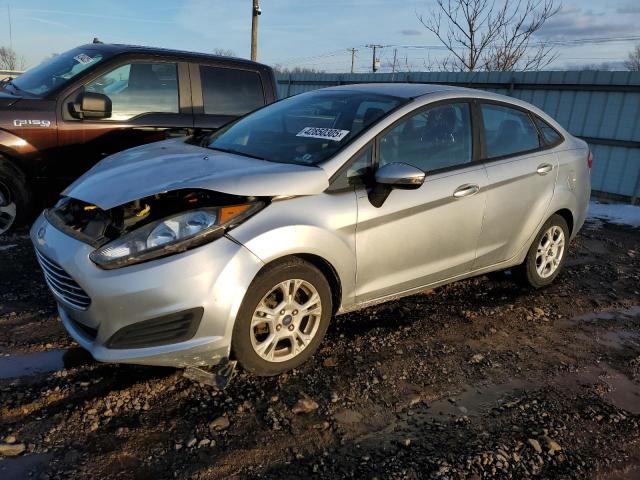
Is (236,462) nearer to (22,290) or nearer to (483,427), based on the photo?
(483,427)

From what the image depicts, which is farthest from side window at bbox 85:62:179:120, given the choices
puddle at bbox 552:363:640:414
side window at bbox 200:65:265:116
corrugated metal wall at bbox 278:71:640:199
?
corrugated metal wall at bbox 278:71:640:199

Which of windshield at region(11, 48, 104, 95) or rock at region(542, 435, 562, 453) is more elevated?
windshield at region(11, 48, 104, 95)

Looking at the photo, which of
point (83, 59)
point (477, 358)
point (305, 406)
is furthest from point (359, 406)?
point (83, 59)

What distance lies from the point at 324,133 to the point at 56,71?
3.54 m

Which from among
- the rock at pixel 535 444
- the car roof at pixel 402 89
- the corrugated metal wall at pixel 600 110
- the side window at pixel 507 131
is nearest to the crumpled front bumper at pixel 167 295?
the rock at pixel 535 444

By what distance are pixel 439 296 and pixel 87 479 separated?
3095 millimetres

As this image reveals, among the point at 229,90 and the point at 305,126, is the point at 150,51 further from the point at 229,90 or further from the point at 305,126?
the point at 305,126

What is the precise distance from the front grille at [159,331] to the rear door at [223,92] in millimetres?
3472

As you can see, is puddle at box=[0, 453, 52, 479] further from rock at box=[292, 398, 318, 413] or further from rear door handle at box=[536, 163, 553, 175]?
rear door handle at box=[536, 163, 553, 175]

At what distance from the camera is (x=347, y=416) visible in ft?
9.06

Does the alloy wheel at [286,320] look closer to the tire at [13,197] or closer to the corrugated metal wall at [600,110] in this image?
the tire at [13,197]

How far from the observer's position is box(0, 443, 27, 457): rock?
2344 mm

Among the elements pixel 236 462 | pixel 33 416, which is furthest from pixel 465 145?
pixel 33 416

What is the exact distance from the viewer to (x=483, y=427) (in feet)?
9.03
